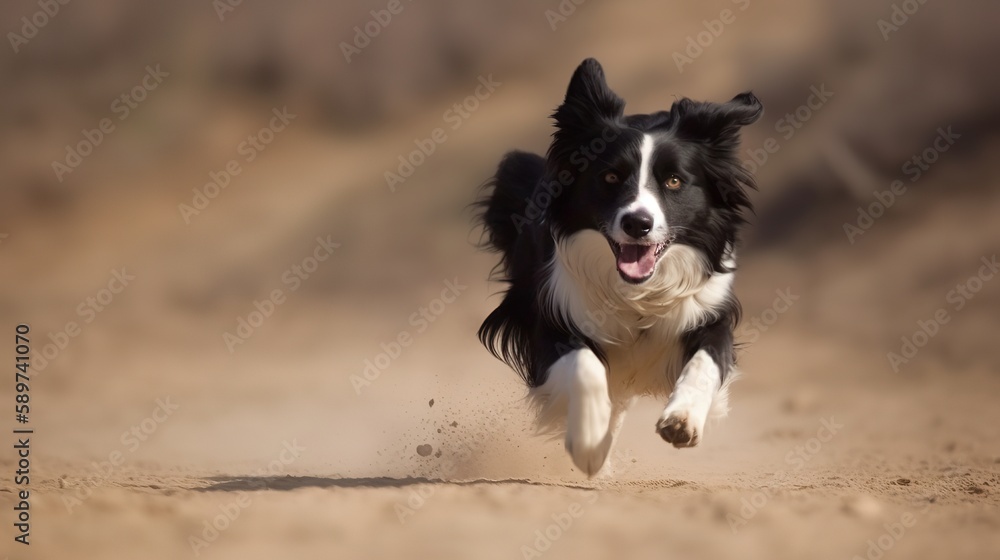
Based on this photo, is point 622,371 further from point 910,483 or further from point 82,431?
point 82,431

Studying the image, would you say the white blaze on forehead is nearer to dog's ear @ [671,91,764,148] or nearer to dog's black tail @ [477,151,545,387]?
dog's ear @ [671,91,764,148]

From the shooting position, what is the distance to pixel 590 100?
16.2 ft

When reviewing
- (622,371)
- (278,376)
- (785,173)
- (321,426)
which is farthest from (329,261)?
(622,371)

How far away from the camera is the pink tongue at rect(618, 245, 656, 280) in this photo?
4.59 m

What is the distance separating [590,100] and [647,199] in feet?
2.14

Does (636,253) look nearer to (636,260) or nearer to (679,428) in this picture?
Result: (636,260)

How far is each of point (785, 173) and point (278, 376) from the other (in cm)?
575

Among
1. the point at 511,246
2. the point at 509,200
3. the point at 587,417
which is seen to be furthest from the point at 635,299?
the point at 509,200

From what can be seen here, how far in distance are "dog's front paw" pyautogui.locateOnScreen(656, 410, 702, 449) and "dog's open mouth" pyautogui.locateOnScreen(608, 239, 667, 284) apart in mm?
599

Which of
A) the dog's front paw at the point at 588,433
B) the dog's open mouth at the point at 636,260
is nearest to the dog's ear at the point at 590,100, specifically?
the dog's open mouth at the point at 636,260

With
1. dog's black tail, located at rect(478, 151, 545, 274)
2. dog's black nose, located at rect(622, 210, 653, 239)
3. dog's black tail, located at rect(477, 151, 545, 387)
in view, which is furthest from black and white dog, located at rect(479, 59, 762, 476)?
dog's black tail, located at rect(478, 151, 545, 274)

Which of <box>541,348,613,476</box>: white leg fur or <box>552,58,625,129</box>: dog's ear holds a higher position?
<box>552,58,625,129</box>: dog's ear

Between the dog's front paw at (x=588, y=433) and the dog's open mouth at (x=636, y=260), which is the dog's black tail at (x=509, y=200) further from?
the dog's front paw at (x=588, y=433)

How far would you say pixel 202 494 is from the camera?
14.1 feet
